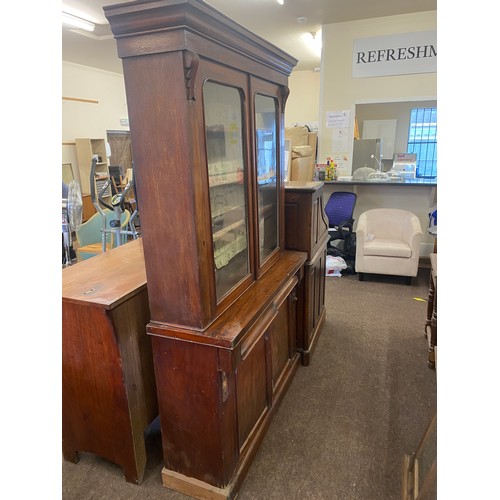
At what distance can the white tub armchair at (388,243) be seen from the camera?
3.95 m

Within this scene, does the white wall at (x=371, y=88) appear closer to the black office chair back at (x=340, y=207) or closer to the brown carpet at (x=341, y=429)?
the black office chair back at (x=340, y=207)

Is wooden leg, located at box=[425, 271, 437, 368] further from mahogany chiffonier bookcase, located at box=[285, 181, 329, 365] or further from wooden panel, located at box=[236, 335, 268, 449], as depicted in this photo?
wooden panel, located at box=[236, 335, 268, 449]

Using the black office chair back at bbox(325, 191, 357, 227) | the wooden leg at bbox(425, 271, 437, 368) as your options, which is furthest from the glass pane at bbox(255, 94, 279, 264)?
the black office chair back at bbox(325, 191, 357, 227)

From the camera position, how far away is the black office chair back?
4.63 metres

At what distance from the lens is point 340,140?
4.99 meters

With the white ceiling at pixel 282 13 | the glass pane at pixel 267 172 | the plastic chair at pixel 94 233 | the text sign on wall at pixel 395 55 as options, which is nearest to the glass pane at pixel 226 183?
the glass pane at pixel 267 172

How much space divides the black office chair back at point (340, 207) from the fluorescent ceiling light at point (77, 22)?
3.64m

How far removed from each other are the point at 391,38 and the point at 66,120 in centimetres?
Answer: 561

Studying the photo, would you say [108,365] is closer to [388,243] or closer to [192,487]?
[192,487]

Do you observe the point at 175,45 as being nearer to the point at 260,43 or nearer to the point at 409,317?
the point at 260,43

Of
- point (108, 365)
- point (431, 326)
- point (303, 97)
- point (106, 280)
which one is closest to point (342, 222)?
point (431, 326)

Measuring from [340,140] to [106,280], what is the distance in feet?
13.5
